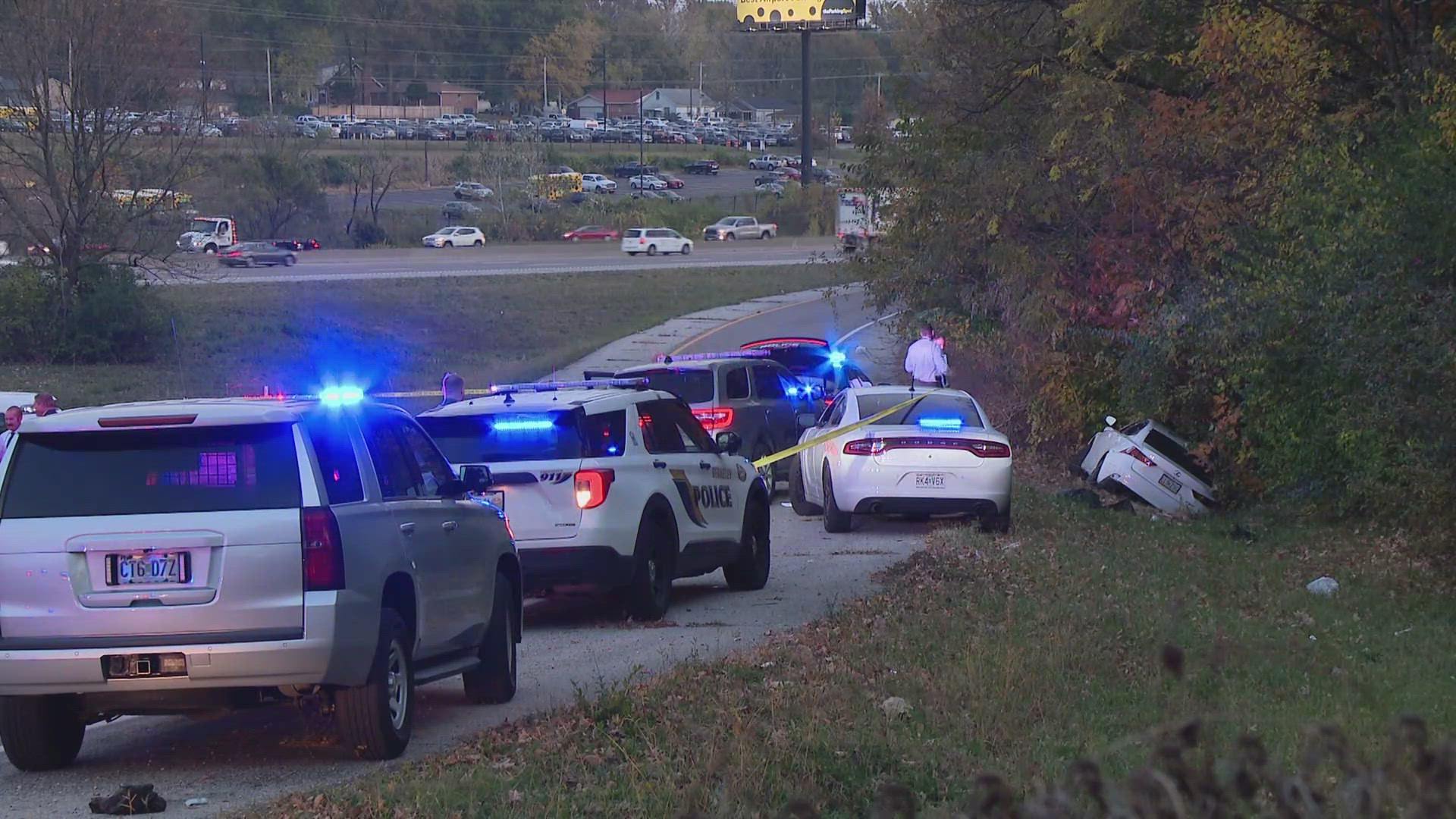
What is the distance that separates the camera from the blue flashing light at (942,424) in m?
16.5

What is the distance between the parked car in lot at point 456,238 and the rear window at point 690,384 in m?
59.3

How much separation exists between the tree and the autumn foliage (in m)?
18.8

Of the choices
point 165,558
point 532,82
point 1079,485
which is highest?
point 532,82

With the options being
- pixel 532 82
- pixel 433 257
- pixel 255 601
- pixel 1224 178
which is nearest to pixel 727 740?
pixel 255 601

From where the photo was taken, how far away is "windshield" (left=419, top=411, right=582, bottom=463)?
11578 millimetres

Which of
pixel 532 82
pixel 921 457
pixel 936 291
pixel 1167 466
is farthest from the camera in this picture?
pixel 532 82

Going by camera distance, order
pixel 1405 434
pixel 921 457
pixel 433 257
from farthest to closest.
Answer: pixel 433 257 < pixel 921 457 < pixel 1405 434

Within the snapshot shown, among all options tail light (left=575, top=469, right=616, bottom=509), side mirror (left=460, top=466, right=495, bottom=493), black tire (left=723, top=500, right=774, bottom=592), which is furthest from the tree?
side mirror (left=460, top=466, right=495, bottom=493)

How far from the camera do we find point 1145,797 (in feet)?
8.50

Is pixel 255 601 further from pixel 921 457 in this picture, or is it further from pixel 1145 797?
pixel 921 457

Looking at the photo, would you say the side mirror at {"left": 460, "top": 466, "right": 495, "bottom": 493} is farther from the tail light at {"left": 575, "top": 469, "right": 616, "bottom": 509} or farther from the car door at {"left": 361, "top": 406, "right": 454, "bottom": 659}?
the tail light at {"left": 575, "top": 469, "right": 616, "bottom": 509}

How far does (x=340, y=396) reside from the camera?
26.5ft

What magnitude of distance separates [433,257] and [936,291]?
136ft

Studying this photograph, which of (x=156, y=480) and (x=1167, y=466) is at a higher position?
(x=156, y=480)
